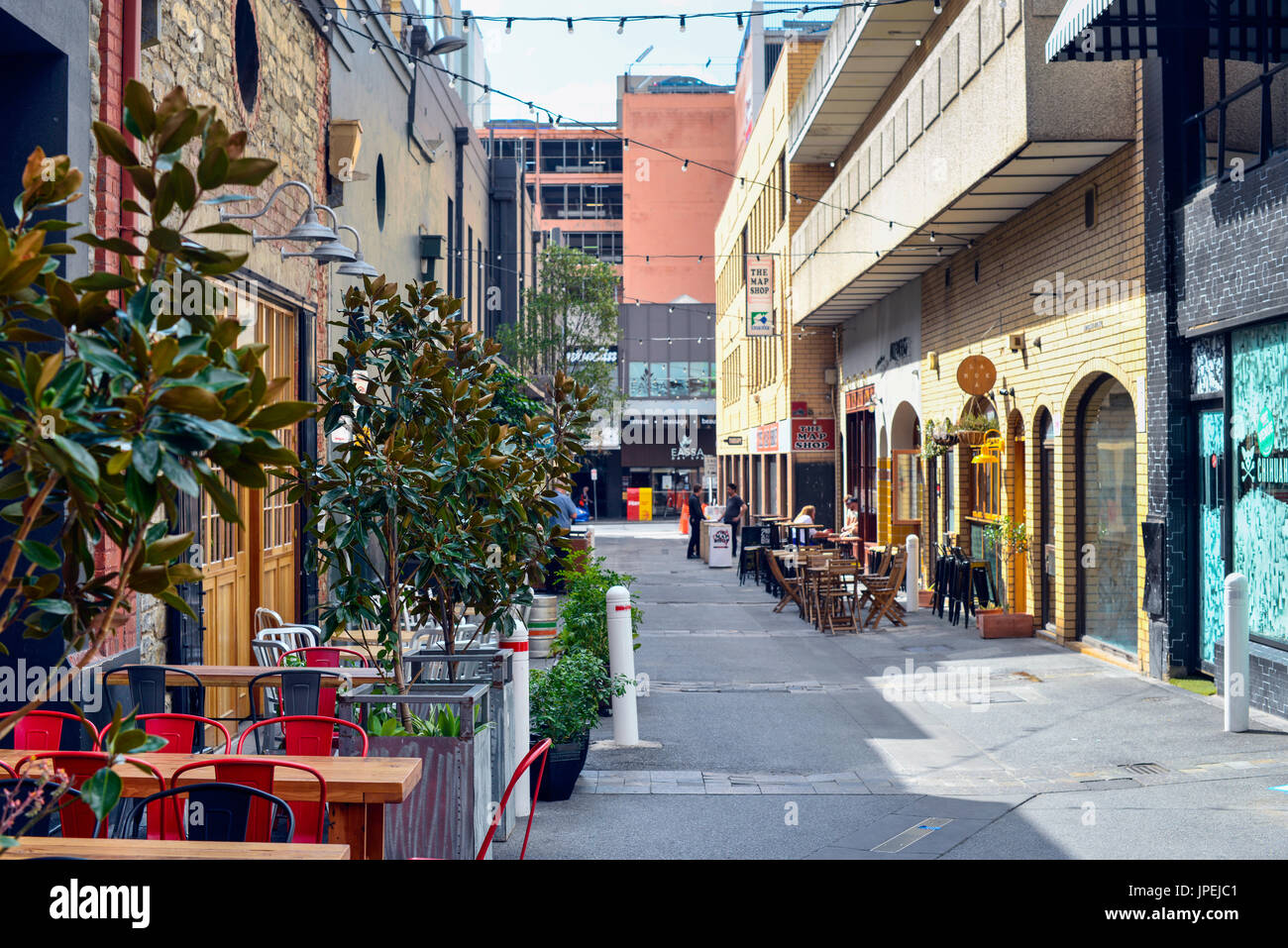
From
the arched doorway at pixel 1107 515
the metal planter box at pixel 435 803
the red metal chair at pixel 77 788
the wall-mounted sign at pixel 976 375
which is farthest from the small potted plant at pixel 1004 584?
the red metal chair at pixel 77 788

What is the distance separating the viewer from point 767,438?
3559cm

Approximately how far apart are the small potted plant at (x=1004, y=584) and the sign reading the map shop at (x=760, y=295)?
593 inches

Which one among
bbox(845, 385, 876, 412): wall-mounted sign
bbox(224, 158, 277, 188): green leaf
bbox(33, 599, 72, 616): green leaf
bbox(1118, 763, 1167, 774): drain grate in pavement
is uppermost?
bbox(845, 385, 876, 412): wall-mounted sign

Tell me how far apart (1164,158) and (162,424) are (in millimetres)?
11110

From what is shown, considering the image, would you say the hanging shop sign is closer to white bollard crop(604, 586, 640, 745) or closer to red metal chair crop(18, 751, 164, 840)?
white bollard crop(604, 586, 640, 745)

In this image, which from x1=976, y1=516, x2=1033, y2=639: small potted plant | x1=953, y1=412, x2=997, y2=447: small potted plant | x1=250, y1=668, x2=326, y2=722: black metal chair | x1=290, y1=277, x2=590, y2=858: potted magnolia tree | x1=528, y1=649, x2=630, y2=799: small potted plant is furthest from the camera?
x1=953, y1=412, x2=997, y2=447: small potted plant

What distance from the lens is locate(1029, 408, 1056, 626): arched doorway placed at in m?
14.7

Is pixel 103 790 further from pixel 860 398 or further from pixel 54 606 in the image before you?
pixel 860 398

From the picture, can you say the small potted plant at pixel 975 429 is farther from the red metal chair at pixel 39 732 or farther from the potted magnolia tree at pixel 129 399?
the potted magnolia tree at pixel 129 399

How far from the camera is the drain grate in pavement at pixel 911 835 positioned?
646 cm

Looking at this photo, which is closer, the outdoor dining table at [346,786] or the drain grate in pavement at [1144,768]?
the outdoor dining table at [346,786]

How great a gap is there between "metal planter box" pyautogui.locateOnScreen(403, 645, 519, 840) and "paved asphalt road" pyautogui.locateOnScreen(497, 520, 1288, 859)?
1.00 feet

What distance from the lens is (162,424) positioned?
78.2 inches

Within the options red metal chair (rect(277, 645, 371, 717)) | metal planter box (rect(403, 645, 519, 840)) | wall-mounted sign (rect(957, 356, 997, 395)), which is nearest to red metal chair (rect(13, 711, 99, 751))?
red metal chair (rect(277, 645, 371, 717))
